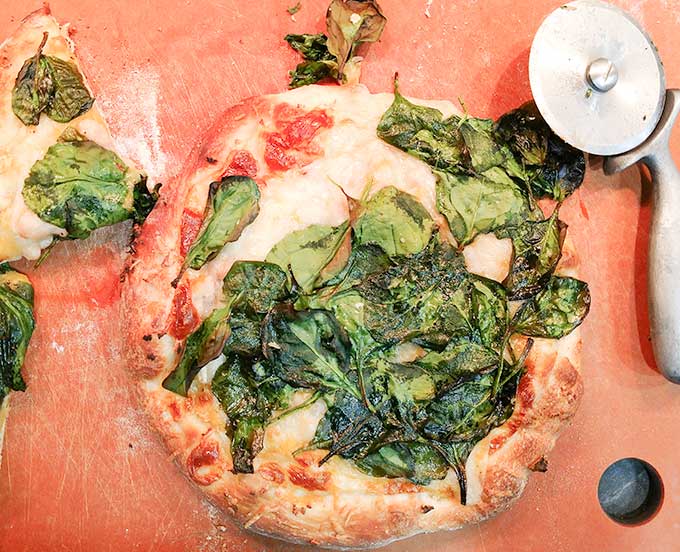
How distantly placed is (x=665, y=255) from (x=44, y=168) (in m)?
2.93

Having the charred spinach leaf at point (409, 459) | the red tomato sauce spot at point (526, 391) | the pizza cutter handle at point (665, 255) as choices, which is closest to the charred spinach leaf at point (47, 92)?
the charred spinach leaf at point (409, 459)

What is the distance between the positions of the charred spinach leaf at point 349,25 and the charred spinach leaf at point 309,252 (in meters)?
0.86

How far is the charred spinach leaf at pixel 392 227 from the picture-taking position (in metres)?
3.27

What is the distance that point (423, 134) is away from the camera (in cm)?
349

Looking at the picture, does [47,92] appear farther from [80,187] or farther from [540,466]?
[540,466]

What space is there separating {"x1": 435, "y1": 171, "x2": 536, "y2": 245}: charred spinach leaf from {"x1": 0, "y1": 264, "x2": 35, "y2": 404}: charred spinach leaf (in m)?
2.00

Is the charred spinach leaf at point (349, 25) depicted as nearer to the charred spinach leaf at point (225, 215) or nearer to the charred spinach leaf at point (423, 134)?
the charred spinach leaf at point (423, 134)

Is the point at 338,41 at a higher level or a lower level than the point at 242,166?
higher

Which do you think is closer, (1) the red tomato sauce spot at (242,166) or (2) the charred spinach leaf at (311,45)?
(1) the red tomato sauce spot at (242,166)

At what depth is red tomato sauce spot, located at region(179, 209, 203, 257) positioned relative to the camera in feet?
11.3

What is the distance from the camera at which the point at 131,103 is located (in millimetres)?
3752

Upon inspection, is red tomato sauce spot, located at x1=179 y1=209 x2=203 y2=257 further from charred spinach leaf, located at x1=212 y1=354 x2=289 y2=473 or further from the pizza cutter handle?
the pizza cutter handle

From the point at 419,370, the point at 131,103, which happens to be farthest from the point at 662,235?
the point at 131,103

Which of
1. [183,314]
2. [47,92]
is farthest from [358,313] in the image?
[47,92]
